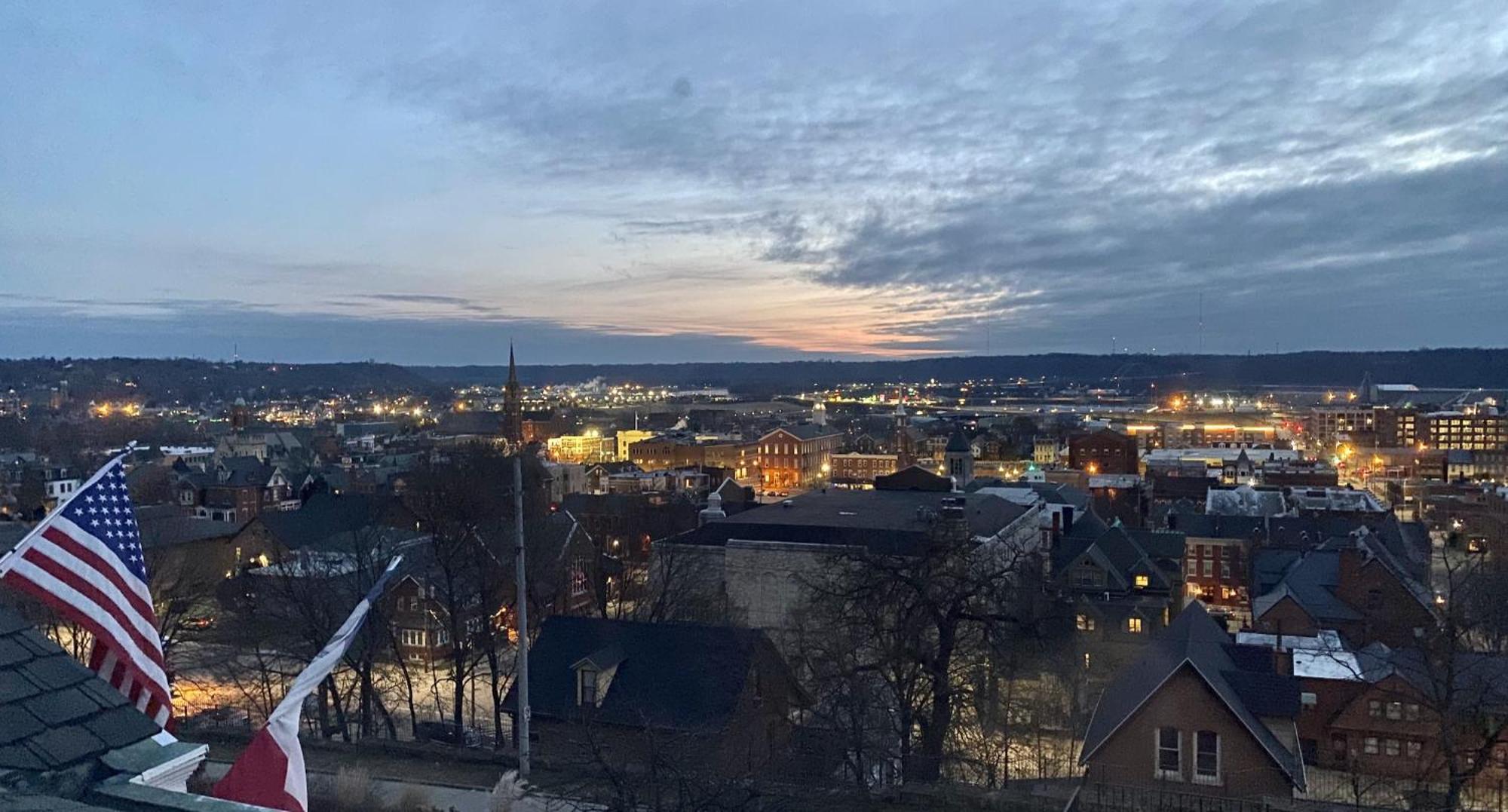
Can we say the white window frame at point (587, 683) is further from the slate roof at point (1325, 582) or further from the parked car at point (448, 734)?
the slate roof at point (1325, 582)

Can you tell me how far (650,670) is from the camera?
25406mm

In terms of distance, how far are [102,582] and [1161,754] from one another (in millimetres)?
22926

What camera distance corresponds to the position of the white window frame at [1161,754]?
23.7 metres

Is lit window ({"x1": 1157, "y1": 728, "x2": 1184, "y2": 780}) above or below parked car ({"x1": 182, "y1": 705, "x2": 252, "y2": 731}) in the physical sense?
above

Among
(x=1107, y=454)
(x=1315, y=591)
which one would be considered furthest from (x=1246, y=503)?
(x=1107, y=454)

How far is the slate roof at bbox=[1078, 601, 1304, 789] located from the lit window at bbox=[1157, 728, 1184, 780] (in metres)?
1.03

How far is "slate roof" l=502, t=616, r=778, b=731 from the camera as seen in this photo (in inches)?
950

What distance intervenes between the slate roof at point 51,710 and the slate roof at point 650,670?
18494mm

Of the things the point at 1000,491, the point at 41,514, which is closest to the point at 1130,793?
the point at 1000,491

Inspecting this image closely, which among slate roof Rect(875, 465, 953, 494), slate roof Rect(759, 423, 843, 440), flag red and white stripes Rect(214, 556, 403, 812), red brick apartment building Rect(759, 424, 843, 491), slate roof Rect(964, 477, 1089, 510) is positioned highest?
flag red and white stripes Rect(214, 556, 403, 812)

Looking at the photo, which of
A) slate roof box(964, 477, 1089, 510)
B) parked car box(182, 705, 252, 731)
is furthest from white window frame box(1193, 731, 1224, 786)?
slate roof box(964, 477, 1089, 510)

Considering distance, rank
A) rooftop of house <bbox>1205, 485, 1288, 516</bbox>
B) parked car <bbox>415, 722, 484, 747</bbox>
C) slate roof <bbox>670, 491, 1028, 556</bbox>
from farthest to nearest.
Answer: rooftop of house <bbox>1205, 485, 1288, 516</bbox> → slate roof <bbox>670, 491, 1028, 556</bbox> → parked car <bbox>415, 722, 484, 747</bbox>

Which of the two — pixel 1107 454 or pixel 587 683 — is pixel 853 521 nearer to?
pixel 587 683

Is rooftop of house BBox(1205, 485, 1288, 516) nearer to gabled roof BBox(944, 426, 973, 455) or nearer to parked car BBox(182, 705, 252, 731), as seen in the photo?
gabled roof BBox(944, 426, 973, 455)
